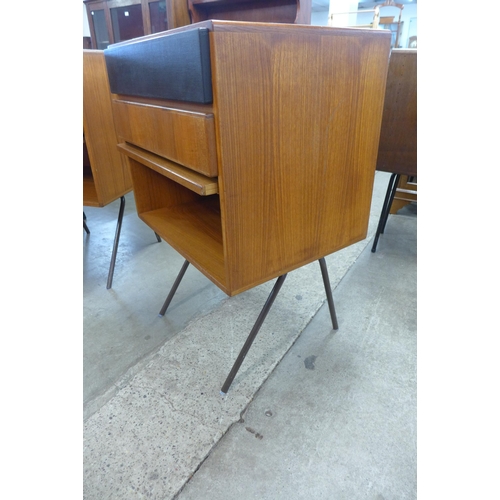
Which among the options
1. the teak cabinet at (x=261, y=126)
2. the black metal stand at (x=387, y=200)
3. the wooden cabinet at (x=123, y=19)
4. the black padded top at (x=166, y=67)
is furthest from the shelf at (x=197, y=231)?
the wooden cabinet at (x=123, y=19)

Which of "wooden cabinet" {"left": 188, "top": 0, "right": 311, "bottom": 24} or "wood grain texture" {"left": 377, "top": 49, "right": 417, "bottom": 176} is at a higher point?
"wooden cabinet" {"left": 188, "top": 0, "right": 311, "bottom": 24}

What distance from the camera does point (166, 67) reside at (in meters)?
0.65

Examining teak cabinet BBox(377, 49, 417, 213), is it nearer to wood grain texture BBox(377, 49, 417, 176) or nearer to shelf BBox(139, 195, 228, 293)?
wood grain texture BBox(377, 49, 417, 176)

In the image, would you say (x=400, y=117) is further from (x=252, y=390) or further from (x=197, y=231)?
(x=252, y=390)

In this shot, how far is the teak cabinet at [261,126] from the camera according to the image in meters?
0.57

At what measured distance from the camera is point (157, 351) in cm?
119

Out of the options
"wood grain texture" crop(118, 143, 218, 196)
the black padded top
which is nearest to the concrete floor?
"wood grain texture" crop(118, 143, 218, 196)

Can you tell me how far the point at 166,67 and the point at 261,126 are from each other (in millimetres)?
214

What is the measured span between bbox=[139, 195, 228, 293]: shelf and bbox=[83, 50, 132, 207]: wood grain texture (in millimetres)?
372

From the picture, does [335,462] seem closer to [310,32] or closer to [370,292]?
[370,292]

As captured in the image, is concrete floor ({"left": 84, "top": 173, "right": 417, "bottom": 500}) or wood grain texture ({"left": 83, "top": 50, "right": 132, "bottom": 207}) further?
wood grain texture ({"left": 83, "top": 50, "right": 132, "bottom": 207})

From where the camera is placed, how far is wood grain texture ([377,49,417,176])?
4.57ft

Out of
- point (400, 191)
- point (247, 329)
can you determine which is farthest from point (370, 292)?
point (400, 191)

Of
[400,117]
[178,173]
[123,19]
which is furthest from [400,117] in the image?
[123,19]
